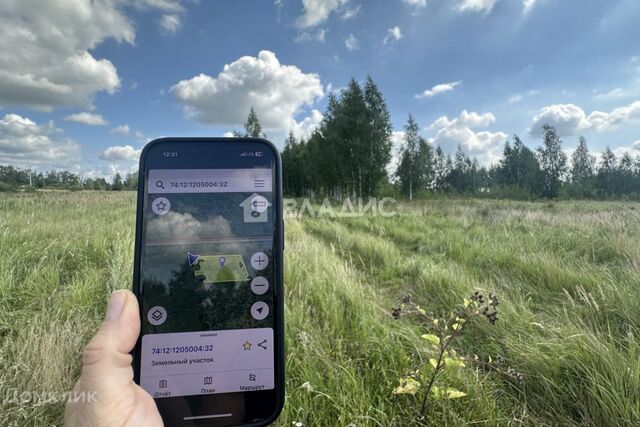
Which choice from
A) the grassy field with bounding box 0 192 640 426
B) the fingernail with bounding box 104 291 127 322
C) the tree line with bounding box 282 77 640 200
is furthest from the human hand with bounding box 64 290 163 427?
the tree line with bounding box 282 77 640 200

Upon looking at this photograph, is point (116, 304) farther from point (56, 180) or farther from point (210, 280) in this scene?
point (56, 180)

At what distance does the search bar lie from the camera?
1346 mm

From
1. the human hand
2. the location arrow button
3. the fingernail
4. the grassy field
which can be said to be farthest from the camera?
the grassy field

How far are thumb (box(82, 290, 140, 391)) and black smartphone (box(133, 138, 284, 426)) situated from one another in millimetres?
65

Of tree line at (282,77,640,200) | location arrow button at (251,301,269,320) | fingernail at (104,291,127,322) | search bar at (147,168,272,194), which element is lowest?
location arrow button at (251,301,269,320)

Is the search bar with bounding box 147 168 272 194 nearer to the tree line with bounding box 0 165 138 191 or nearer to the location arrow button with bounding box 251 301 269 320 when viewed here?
the location arrow button with bounding box 251 301 269 320

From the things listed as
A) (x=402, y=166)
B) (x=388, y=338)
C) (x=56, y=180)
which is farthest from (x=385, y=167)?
(x=56, y=180)

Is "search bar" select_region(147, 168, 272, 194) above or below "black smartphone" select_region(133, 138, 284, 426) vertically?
above

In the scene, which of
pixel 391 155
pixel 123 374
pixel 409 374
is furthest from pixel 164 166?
pixel 391 155

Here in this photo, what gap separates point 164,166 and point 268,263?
2.19 feet

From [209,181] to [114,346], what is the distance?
0.75m

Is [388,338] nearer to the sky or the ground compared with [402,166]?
nearer to the ground

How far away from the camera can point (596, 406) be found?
1.46m

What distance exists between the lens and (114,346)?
3.51 ft
